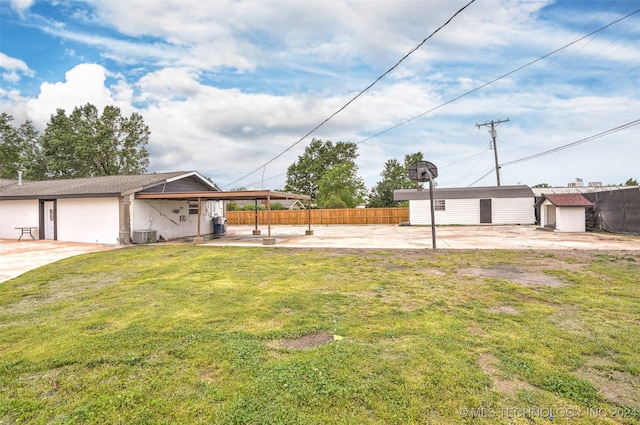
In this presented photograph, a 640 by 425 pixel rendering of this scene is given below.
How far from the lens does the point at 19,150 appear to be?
34.8 m

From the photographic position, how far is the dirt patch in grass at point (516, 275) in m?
5.69

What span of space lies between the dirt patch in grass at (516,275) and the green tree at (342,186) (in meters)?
29.3

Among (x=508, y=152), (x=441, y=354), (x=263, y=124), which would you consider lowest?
(x=441, y=354)

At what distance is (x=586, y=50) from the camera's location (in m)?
13.3

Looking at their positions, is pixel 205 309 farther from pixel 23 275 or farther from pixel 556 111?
pixel 556 111

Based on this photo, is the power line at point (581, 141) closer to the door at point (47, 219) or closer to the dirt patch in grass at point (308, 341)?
the dirt patch in grass at point (308, 341)

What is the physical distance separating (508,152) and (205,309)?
29405 millimetres

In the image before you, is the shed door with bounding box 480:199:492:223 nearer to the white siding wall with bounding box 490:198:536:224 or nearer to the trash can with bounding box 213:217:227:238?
the white siding wall with bounding box 490:198:536:224

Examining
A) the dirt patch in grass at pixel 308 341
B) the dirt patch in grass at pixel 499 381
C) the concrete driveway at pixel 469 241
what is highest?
the concrete driveway at pixel 469 241

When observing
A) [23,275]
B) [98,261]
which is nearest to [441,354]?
[23,275]

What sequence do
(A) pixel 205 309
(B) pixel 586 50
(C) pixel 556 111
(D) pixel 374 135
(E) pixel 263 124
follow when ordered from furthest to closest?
1. (E) pixel 263 124
2. (D) pixel 374 135
3. (C) pixel 556 111
4. (B) pixel 586 50
5. (A) pixel 205 309

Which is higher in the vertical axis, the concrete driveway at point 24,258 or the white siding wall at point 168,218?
the white siding wall at point 168,218

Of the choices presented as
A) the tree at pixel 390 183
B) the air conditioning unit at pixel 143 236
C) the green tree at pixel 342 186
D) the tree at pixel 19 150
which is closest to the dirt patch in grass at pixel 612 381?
the air conditioning unit at pixel 143 236

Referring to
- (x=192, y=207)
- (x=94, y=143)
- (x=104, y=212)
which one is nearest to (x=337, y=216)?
(x=192, y=207)
